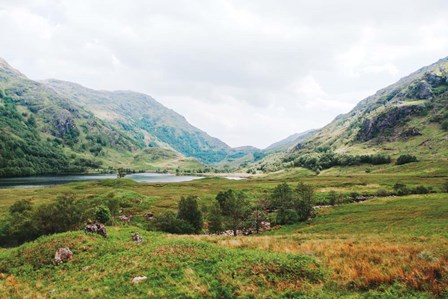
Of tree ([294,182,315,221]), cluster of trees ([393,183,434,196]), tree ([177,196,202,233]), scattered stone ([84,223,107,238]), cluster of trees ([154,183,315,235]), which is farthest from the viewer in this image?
cluster of trees ([393,183,434,196])

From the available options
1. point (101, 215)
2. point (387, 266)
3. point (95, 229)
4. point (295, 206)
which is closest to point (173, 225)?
point (101, 215)

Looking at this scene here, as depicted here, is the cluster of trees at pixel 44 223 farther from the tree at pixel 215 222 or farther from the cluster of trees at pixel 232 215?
the tree at pixel 215 222

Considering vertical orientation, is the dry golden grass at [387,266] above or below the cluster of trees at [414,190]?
above

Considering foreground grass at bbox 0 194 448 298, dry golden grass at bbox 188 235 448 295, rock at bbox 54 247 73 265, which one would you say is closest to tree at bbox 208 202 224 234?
foreground grass at bbox 0 194 448 298

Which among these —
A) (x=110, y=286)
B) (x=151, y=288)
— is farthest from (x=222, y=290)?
(x=110, y=286)

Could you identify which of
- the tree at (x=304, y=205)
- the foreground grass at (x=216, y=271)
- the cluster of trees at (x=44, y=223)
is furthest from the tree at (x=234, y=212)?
the foreground grass at (x=216, y=271)

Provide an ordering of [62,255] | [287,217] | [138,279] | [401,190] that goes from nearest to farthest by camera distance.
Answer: [138,279], [62,255], [287,217], [401,190]

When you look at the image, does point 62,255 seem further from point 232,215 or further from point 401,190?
point 401,190

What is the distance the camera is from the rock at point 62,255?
2857 centimetres

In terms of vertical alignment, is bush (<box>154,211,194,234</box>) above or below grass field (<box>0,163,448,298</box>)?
below

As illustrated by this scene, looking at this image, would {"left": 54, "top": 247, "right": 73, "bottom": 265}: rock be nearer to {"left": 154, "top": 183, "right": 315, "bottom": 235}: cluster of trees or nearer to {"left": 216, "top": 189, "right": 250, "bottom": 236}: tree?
{"left": 154, "top": 183, "right": 315, "bottom": 235}: cluster of trees

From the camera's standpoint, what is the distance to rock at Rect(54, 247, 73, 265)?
28566 mm

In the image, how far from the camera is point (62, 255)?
29.2 meters

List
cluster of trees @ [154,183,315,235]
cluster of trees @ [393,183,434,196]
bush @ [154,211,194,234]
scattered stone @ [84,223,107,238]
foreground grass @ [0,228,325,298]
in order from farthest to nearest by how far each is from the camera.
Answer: cluster of trees @ [393,183,434,196] < cluster of trees @ [154,183,315,235] < bush @ [154,211,194,234] < scattered stone @ [84,223,107,238] < foreground grass @ [0,228,325,298]
